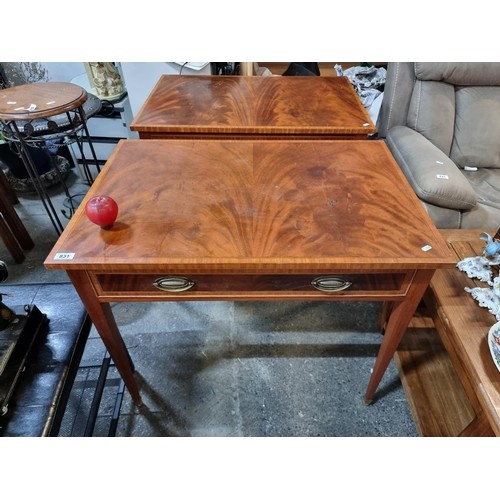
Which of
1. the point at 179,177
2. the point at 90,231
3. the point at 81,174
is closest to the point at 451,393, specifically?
the point at 179,177

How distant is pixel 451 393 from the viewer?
1.21 metres

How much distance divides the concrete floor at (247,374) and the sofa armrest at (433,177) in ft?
1.79

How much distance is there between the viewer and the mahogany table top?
749 millimetres

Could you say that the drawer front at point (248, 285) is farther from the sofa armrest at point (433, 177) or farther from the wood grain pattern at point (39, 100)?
the wood grain pattern at point (39, 100)

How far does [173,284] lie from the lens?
805mm

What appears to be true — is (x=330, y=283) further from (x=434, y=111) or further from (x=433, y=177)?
(x=434, y=111)

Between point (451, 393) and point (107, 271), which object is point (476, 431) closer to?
point (451, 393)

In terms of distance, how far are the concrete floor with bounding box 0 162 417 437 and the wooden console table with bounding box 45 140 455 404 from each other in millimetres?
318

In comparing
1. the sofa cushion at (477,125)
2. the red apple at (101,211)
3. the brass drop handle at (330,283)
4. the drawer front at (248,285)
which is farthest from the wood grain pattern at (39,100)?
the sofa cushion at (477,125)

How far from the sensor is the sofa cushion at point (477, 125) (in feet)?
5.10

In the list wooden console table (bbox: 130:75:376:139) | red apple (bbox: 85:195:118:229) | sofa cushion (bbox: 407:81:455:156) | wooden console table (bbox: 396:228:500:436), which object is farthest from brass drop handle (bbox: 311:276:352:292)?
sofa cushion (bbox: 407:81:455:156)

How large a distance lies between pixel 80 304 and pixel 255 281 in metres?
0.53

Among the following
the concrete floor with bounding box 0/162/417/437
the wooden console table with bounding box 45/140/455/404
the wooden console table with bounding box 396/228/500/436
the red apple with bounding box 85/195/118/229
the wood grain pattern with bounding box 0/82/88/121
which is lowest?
the concrete floor with bounding box 0/162/417/437

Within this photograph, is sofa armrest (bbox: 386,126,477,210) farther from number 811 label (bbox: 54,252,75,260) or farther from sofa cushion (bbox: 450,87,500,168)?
number 811 label (bbox: 54,252,75,260)
